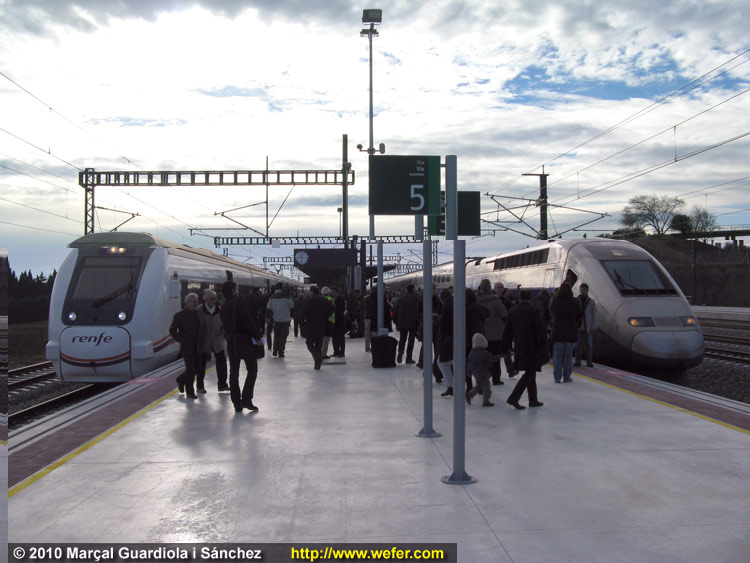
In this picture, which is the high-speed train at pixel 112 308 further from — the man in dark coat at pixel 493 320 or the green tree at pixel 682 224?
the green tree at pixel 682 224

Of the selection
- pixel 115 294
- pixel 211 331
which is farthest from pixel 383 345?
pixel 115 294

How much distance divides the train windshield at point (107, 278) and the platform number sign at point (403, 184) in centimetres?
772

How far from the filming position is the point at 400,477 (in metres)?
5.70

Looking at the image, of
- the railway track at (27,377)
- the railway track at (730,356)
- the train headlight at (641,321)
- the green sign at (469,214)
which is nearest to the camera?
the green sign at (469,214)

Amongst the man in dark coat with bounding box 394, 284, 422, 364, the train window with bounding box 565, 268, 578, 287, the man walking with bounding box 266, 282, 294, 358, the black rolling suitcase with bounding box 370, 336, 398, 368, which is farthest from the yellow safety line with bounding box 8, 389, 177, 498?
the train window with bounding box 565, 268, 578, 287

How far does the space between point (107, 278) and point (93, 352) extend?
4.97 feet

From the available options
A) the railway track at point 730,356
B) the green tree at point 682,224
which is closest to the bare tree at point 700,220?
Result: the green tree at point 682,224

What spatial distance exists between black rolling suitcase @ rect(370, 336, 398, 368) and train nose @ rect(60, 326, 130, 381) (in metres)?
4.60

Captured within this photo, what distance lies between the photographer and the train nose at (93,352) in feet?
40.2

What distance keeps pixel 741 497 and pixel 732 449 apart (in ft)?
5.07

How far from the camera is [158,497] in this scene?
5219 millimetres

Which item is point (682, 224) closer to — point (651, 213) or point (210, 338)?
point (651, 213)

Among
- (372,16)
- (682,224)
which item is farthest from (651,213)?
(372,16)

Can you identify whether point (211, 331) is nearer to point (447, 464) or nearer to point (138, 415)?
point (138, 415)
